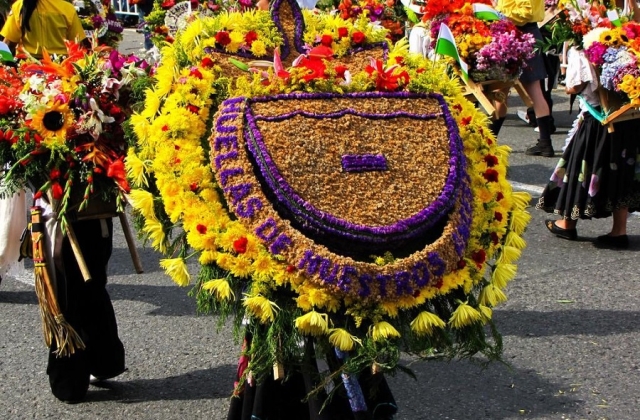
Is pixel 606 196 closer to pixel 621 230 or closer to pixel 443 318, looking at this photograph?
pixel 621 230

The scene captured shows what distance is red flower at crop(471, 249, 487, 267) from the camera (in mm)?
3840

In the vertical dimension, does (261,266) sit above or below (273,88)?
below

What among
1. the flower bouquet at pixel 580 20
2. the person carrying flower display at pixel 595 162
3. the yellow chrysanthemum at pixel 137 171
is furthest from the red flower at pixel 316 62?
the flower bouquet at pixel 580 20

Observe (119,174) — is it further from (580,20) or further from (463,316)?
(580,20)

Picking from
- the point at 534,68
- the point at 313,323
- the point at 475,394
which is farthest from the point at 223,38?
the point at 534,68

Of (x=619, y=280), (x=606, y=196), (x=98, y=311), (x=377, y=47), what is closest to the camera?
(x=377, y=47)

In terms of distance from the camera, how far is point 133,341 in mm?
5812

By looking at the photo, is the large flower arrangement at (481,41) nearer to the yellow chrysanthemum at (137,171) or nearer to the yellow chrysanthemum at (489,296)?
the yellow chrysanthemum at (489,296)

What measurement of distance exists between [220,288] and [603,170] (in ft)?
15.2

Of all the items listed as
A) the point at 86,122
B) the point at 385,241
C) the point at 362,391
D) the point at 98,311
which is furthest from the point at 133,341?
the point at 385,241

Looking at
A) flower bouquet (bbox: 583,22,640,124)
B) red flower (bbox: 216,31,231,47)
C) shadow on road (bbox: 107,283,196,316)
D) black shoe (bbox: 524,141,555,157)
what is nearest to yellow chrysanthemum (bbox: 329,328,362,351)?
red flower (bbox: 216,31,231,47)

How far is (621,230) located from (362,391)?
4194mm

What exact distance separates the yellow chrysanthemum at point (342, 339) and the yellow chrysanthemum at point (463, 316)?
1.36 ft

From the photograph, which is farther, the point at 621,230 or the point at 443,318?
the point at 621,230
